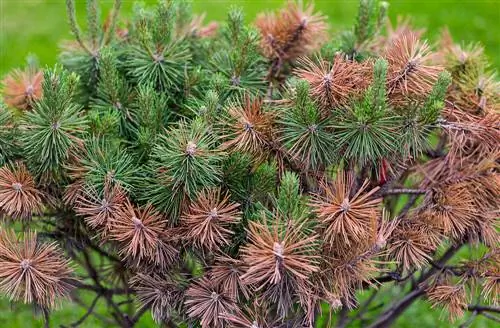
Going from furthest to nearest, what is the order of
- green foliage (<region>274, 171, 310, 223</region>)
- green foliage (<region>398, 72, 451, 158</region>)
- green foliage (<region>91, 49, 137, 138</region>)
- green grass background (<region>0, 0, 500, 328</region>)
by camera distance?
green grass background (<region>0, 0, 500, 328</region>)
green foliage (<region>91, 49, 137, 138</region>)
green foliage (<region>398, 72, 451, 158</region>)
green foliage (<region>274, 171, 310, 223</region>)

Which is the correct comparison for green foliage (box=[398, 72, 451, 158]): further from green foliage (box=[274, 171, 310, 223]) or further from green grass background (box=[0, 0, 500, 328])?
green grass background (box=[0, 0, 500, 328])

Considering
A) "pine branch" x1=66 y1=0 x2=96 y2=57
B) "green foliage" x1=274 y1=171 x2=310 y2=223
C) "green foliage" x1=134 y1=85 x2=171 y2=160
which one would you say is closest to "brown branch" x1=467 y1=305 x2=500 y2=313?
"green foliage" x1=274 y1=171 x2=310 y2=223

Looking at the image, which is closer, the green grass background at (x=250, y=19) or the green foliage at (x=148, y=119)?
the green foliage at (x=148, y=119)

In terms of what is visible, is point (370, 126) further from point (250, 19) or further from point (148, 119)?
point (250, 19)

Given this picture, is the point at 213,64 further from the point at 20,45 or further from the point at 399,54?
the point at 20,45

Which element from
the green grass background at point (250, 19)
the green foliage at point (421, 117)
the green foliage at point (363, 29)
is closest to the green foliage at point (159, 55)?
the green foliage at point (363, 29)

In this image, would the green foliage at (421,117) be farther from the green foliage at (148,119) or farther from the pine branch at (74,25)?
the pine branch at (74,25)

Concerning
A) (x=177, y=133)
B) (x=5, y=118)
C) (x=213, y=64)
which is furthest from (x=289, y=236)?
(x=5, y=118)

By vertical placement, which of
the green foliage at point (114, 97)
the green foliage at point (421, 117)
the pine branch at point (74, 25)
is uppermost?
the pine branch at point (74, 25)

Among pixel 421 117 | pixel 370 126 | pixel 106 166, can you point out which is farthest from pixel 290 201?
pixel 106 166
